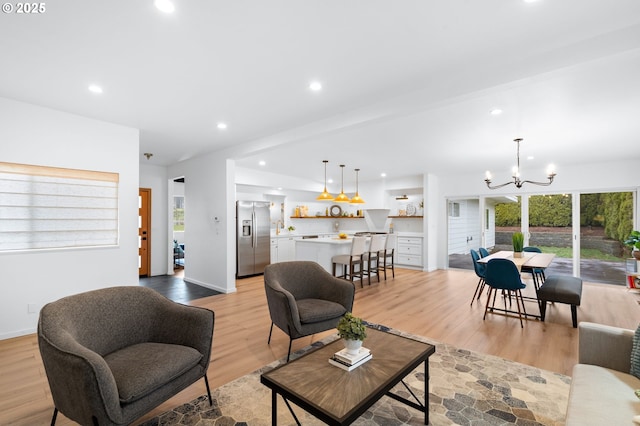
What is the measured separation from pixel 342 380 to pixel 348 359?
0.51 feet

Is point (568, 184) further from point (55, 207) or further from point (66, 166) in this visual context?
point (55, 207)

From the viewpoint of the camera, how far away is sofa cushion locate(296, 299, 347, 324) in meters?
2.80

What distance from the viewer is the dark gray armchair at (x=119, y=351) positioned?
1.47 m

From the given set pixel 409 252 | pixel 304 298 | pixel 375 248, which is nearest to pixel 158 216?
pixel 375 248

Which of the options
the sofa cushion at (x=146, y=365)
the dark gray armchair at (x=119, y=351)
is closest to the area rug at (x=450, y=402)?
the dark gray armchair at (x=119, y=351)

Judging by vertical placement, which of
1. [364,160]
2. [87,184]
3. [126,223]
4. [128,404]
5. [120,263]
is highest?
[364,160]

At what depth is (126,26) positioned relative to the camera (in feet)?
6.83

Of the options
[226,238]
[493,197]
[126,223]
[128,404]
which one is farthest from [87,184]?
[493,197]

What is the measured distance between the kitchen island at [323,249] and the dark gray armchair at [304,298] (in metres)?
2.78

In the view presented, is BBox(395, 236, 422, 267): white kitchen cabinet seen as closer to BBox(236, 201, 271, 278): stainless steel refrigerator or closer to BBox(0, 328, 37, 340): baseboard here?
BBox(236, 201, 271, 278): stainless steel refrigerator

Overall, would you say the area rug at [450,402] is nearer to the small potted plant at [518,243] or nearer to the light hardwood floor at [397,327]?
the light hardwood floor at [397,327]

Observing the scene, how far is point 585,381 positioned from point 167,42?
3487 millimetres

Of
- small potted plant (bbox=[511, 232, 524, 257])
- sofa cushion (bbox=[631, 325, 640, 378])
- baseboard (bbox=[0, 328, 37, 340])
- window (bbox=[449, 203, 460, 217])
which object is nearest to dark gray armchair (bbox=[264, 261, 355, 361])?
sofa cushion (bbox=[631, 325, 640, 378])

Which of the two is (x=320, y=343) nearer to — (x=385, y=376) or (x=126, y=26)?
(x=385, y=376)
